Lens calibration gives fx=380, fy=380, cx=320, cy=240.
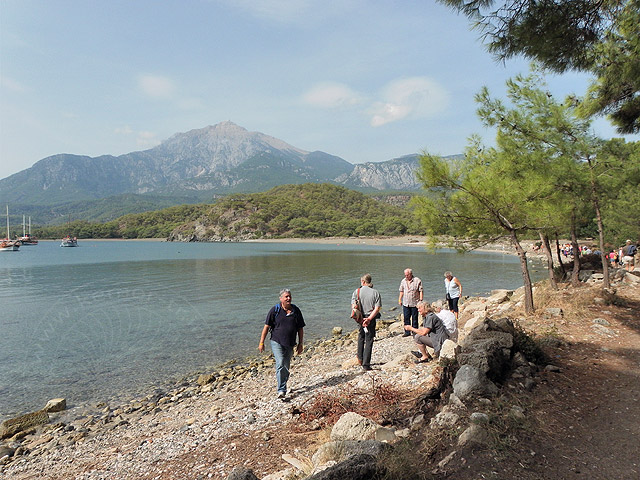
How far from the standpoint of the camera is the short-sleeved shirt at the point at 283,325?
7895 mm

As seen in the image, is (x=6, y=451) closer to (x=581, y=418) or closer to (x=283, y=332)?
(x=283, y=332)

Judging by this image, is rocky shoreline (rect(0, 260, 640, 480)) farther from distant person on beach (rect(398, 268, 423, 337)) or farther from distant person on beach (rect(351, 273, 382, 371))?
distant person on beach (rect(398, 268, 423, 337))

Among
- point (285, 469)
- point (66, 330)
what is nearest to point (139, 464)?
point (285, 469)

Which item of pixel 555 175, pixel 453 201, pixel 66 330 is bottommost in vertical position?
pixel 66 330

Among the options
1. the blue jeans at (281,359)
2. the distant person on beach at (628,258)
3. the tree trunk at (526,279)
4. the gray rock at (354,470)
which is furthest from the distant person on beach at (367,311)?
the distant person on beach at (628,258)

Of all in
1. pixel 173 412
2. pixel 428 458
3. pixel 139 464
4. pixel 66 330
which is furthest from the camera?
pixel 66 330

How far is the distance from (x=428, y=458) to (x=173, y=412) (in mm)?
7322

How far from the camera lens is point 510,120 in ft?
41.3

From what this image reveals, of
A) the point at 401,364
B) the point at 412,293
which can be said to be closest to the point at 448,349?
the point at 401,364

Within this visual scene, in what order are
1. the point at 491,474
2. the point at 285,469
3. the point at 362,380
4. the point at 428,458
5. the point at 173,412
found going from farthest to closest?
the point at 173,412 < the point at 362,380 < the point at 285,469 < the point at 428,458 < the point at 491,474

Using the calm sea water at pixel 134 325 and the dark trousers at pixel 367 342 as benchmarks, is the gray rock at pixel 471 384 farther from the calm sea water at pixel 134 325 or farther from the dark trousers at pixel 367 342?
the calm sea water at pixel 134 325

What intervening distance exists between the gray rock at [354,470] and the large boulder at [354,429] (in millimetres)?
1429

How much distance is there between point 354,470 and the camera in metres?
3.65

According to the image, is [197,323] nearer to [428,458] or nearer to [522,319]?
[522,319]
